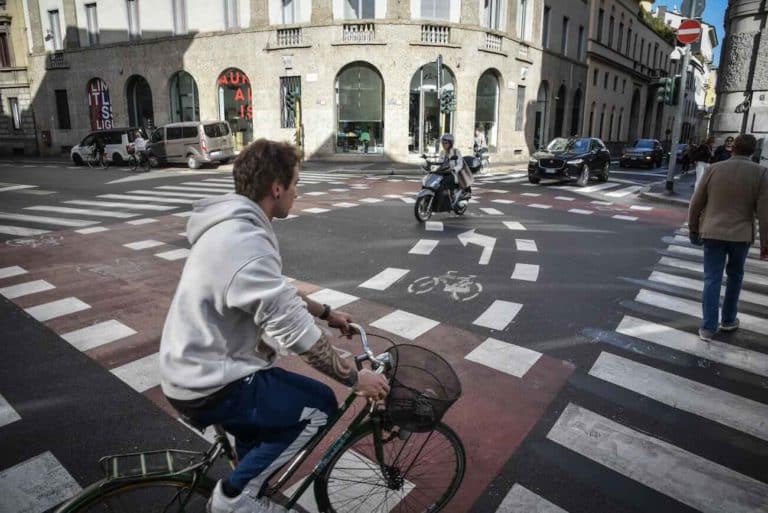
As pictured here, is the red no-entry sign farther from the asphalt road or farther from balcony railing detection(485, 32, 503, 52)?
balcony railing detection(485, 32, 503, 52)

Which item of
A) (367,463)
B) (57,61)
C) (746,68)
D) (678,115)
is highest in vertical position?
(57,61)

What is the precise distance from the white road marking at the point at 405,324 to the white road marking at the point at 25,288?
4.24 m

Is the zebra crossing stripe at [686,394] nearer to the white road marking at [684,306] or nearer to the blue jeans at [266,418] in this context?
the white road marking at [684,306]

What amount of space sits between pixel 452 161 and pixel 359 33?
684 inches

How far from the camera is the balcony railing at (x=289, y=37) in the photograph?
2608cm

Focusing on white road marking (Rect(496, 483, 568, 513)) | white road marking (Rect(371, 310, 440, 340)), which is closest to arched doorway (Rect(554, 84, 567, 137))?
white road marking (Rect(371, 310, 440, 340))

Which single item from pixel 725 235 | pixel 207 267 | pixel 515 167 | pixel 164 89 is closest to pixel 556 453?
pixel 207 267

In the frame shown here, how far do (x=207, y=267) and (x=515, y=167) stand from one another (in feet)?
88.3

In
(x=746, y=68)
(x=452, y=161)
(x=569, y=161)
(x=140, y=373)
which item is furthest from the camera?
(x=569, y=161)

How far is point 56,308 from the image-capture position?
5.50 m

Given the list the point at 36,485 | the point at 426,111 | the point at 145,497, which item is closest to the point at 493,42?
the point at 426,111

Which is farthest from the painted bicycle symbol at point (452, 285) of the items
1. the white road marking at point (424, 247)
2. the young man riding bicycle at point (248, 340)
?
the young man riding bicycle at point (248, 340)

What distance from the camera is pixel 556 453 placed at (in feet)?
10.3

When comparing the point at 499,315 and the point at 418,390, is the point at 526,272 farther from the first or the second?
the point at 418,390
